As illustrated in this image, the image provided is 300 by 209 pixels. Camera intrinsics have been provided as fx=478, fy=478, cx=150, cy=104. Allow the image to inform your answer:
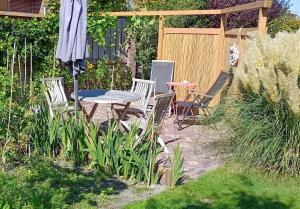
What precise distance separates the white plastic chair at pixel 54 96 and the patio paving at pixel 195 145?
0.61 meters

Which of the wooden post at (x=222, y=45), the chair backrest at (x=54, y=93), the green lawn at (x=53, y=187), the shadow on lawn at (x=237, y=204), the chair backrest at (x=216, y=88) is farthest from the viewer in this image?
the wooden post at (x=222, y=45)

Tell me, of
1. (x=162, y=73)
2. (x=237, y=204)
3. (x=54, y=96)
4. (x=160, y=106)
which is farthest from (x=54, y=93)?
(x=162, y=73)

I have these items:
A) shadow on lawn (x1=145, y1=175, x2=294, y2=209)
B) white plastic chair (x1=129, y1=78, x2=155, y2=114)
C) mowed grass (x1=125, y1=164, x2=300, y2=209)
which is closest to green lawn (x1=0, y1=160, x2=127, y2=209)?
mowed grass (x1=125, y1=164, x2=300, y2=209)

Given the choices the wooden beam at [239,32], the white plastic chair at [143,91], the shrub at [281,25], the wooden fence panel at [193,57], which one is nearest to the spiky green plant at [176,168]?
the white plastic chair at [143,91]

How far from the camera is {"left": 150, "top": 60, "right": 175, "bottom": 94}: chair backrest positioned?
10477mm

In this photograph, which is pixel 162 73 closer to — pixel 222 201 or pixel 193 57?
pixel 193 57

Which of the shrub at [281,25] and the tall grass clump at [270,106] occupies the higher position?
the shrub at [281,25]

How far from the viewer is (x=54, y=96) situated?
276 inches

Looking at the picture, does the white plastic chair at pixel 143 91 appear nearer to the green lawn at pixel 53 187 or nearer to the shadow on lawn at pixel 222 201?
the green lawn at pixel 53 187

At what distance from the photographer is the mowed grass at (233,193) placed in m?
4.80

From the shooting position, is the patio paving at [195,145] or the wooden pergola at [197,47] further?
the wooden pergola at [197,47]

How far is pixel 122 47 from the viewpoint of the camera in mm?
12797

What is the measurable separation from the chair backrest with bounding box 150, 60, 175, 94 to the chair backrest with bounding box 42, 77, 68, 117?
3.51 m

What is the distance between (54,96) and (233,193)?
3131 millimetres
